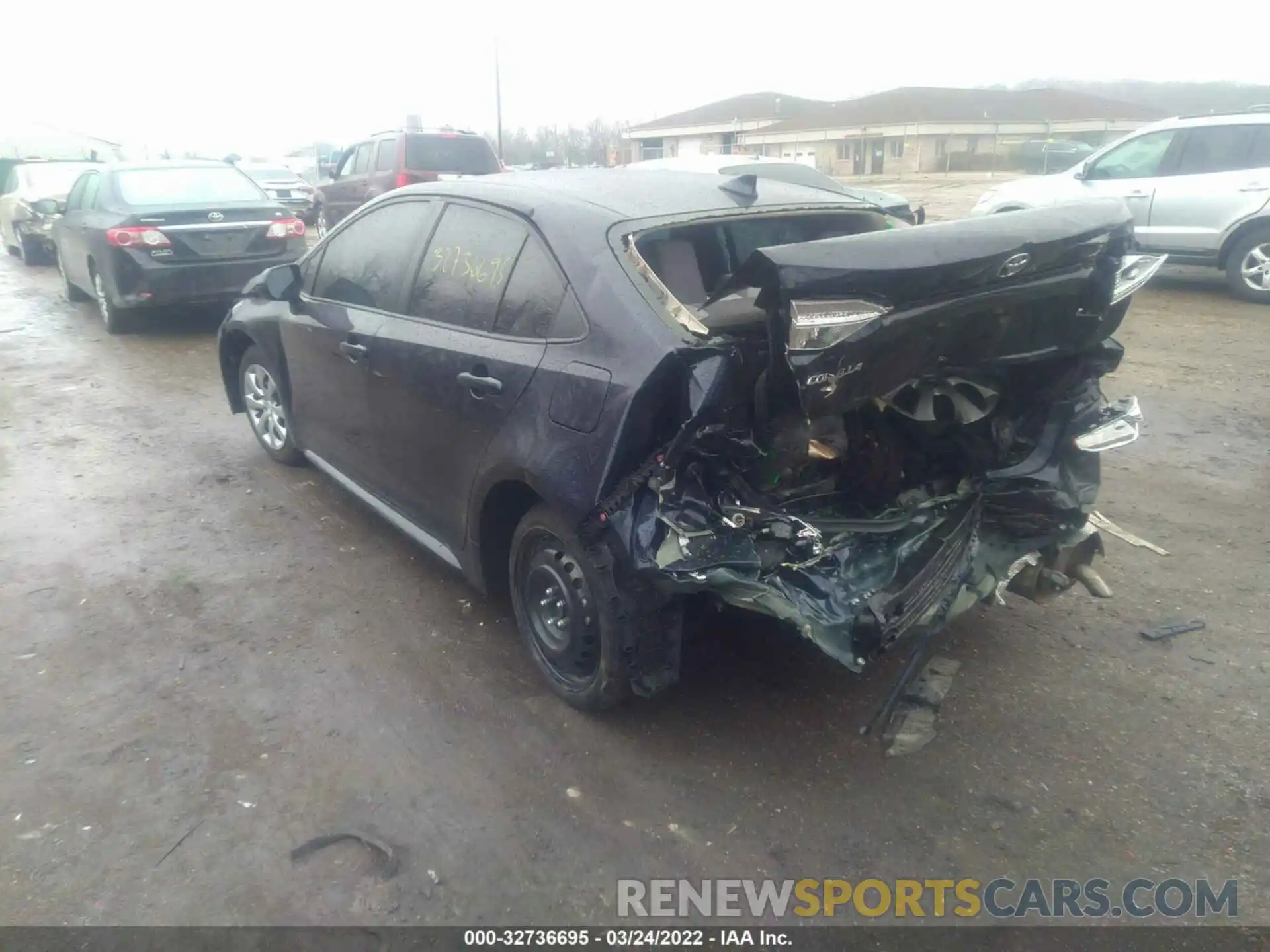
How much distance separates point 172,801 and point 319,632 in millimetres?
1061

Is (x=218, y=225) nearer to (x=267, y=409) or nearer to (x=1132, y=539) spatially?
(x=267, y=409)

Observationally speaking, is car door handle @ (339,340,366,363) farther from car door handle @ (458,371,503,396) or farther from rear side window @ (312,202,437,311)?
car door handle @ (458,371,503,396)

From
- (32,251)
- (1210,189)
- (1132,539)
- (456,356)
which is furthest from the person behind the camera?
(32,251)

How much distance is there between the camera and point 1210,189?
9820 mm

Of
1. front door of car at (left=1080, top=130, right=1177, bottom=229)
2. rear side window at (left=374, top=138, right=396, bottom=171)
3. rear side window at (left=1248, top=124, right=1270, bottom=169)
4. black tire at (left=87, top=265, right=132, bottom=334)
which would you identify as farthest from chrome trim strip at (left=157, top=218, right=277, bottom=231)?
rear side window at (left=1248, top=124, right=1270, bottom=169)

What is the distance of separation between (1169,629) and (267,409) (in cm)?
497

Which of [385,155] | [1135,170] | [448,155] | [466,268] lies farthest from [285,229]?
[1135,170]

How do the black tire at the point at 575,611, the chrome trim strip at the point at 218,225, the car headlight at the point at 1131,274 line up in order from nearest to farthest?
the black tire at the point at 575,611 → the car headlight at the point at 1131,274 → the chrome trim strip at the point at 218,225

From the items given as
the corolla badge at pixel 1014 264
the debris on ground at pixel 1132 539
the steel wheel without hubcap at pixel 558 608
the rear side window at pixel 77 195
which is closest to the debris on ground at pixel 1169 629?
the debris on ground at pixel 1132 539

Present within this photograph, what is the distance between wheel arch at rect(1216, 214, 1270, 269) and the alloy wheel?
0.16 m

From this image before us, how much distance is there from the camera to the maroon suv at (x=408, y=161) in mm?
13766

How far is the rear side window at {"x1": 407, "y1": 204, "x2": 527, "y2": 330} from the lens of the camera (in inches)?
139

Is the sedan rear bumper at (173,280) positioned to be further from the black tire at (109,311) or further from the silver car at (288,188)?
A: the silver car at (288,188)

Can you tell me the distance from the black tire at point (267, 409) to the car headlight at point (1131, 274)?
13.8ft
